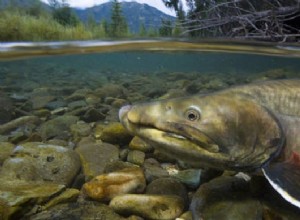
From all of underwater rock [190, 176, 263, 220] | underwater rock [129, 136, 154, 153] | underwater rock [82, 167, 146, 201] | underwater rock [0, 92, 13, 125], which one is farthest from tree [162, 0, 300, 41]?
underwater rock [190, 176, 263, 220]

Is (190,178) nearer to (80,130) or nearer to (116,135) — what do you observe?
(116,135)

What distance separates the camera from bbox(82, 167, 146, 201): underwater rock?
161 inches

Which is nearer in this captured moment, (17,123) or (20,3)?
(17,123)

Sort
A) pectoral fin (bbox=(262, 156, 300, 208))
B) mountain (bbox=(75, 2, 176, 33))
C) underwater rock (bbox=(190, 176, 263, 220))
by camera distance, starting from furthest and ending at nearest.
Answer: mountain (bbox=(75, 2, 176, 33)), underwater rock (bbox=(190, 176, 263, 220)), pectoral fin (bbox=(262, 156, 300, 208))

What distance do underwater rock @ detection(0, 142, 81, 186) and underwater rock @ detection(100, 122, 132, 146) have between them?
1.00 m

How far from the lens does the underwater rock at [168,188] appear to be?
407cm

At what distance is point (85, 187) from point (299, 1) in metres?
8.55

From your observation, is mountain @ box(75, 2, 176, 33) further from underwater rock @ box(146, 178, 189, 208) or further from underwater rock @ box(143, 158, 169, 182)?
underwater rock @ box(146, 178, 189, 208)

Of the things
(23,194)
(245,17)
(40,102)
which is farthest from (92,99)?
(23,194)

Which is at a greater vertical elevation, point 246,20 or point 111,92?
point 246,20

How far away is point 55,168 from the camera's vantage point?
4.92m

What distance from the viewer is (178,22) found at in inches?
410

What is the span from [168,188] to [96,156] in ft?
6.03

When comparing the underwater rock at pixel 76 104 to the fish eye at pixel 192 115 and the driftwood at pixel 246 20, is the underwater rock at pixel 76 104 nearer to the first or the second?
the driftwood at pixel 246 20
